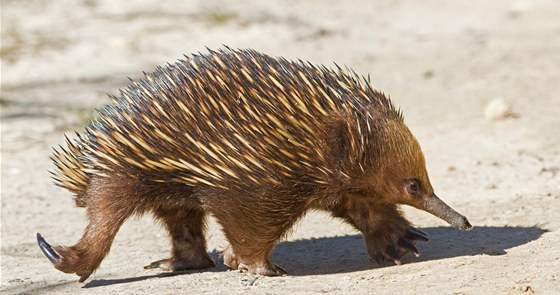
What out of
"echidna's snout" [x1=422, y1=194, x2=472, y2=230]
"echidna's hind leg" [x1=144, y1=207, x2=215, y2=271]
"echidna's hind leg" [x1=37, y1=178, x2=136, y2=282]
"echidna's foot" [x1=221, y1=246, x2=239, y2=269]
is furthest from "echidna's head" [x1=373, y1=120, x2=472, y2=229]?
"echidna's hind leg" [x1=37, y1=178, x2=136, y2=282]

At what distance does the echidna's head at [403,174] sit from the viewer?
17.0 feet

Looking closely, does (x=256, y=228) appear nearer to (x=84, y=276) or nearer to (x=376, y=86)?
(x=84, y=276)

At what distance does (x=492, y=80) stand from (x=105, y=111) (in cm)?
587

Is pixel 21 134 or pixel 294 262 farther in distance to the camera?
pixel 21 134

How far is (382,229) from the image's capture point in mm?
5695

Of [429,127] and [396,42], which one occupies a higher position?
[396,42]

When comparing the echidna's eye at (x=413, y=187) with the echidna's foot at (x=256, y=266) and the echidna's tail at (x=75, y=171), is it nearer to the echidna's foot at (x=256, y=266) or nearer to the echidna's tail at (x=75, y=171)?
the echidna's foot at (x=256, y=266)

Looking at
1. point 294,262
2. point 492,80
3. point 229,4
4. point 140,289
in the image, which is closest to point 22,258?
point 140,289

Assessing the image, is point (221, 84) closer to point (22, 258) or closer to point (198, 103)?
point (198, 103)

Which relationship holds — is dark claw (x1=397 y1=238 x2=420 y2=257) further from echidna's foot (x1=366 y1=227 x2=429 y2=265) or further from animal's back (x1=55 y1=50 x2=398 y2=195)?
animal's back (x1=55 y1=50 x2=398 y2=195)

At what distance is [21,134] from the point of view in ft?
30.5

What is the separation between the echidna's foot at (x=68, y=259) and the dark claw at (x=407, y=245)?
1.57 m

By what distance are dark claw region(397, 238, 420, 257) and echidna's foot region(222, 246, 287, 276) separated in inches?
25.0

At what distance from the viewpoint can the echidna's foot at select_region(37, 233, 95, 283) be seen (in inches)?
212
